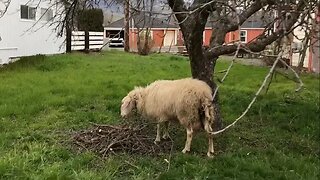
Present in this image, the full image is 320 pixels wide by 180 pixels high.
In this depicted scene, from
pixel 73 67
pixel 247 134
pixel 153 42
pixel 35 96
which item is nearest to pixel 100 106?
pixel 35 96

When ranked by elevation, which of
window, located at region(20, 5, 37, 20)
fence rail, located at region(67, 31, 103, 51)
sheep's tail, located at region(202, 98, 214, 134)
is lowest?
sheep's tail, located at region(202, 98, 214, 134)

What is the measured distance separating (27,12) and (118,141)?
16.3m

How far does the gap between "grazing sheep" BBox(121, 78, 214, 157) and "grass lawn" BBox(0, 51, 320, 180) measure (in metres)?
0.44

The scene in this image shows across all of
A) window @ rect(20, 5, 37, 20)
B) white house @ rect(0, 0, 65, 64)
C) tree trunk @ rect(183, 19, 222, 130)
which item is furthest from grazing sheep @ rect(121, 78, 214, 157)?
window @ rect(20, 5, 37, 20)

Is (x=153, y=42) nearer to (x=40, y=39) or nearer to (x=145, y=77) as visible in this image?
(x=40, y=39)

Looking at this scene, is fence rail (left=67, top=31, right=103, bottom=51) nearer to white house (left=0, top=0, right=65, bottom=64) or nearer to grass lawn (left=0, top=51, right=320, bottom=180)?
white house (left=0, top=0, right=65, bottom=64)

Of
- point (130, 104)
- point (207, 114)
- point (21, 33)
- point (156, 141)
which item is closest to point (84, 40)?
point (21, 33)

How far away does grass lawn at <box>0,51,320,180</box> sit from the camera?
6.19 metres

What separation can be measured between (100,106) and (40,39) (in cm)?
1411

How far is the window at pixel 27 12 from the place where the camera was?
21.2 meters

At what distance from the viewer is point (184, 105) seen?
6977mm

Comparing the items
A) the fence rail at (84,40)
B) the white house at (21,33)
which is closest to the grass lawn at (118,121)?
the white house at (21,33)

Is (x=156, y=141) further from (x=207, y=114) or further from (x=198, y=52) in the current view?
(x=198, y=52)

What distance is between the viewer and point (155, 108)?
7430 mm
